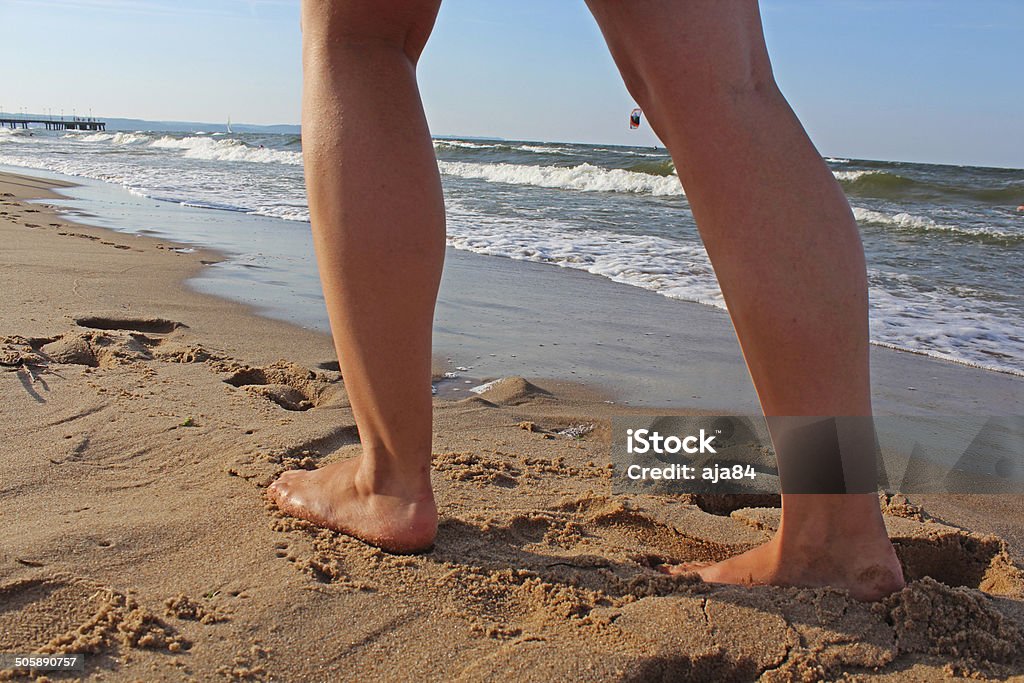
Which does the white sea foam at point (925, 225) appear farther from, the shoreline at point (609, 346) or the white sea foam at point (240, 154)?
the white sea foam at point (240, 154)

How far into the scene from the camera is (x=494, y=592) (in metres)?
1.21

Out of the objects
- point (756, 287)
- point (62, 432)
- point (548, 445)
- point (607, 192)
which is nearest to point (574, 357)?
point (548, 445)

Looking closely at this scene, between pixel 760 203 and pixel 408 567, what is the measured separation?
2.35ft

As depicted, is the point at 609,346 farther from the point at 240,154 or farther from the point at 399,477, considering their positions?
the point at 240,154

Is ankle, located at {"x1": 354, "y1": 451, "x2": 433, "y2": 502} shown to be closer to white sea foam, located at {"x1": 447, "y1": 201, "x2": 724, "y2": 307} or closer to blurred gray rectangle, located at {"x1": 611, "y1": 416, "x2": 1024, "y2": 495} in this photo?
blurred gray rectangle, located at {"x1": 611, "y1": 416, "x2": 1024, "y2": 495}

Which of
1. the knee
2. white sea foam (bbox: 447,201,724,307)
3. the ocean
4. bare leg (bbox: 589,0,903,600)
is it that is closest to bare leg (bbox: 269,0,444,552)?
the knee

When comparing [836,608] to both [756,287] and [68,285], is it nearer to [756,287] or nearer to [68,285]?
[756,287]

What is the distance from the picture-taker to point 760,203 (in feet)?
3.59

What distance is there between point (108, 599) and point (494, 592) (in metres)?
0.51

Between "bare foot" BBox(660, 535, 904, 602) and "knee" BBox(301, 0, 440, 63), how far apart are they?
938 mm

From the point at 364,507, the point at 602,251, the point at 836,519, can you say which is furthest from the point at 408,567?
the point at 602,251

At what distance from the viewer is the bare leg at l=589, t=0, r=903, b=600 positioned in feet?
3.56

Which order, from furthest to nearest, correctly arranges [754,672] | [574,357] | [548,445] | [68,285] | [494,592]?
1. [68,285]
2. [574,357]
3. [548,445]
4. [494,592]
5. [754,672]

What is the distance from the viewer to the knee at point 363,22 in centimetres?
125
